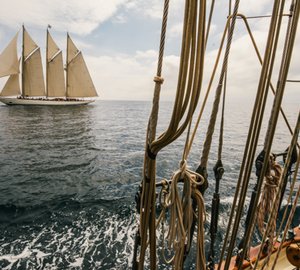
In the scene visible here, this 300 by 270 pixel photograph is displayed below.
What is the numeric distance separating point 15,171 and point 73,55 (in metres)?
59.4

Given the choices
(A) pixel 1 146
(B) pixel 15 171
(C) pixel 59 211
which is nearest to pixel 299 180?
(C) pixel 59 211

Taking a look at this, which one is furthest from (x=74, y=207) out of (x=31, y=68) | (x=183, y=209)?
(x=31, y=68)

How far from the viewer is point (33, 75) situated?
5528cm

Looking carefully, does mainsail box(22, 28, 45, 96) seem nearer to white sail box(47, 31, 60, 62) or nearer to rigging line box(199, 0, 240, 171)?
white sail box(47, 31, 60, 62)

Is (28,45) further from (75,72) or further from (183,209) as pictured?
(183,209)

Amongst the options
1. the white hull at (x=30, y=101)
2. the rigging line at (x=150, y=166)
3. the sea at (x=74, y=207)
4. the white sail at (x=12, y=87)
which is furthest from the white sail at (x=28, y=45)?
the rigging line at (x=150, y=166)

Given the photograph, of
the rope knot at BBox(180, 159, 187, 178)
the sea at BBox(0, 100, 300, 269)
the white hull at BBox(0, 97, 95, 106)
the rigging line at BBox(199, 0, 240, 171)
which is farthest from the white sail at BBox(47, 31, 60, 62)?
the rope knot at BBox(180, 159, 187, 178)

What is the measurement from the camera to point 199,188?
182 centimetres

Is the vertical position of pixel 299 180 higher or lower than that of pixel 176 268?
lower

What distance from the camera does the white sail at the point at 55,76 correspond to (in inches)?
2313

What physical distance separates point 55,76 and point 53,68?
85.1 inches

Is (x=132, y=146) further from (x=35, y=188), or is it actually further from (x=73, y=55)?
(x=73, y=55)

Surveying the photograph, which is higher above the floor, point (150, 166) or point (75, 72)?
point (75, 72)

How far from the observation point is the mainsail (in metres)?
54.5
